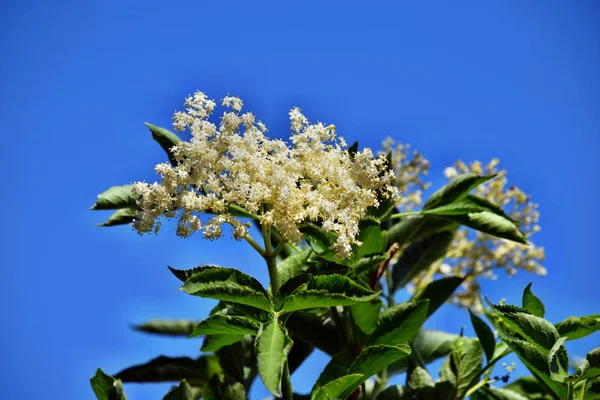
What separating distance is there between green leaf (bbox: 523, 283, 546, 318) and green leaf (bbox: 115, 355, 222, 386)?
3.92ft

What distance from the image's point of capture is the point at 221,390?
6.38 feet

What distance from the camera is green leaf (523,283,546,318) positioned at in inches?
63.9

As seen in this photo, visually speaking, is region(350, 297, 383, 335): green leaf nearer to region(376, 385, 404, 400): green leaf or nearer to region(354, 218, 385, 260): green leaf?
region(354, 218, 385, 260): green leaf

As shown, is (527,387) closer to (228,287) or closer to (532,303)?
(532,303)

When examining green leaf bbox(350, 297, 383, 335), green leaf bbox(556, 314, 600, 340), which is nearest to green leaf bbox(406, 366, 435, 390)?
green leaf bbox(350, 297, 383, 335)

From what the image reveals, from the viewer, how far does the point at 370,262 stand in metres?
1.85

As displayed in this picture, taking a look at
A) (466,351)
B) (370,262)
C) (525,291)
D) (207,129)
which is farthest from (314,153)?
(466,351)

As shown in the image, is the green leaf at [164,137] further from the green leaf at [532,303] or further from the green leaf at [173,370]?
the green leaf at [532,303]

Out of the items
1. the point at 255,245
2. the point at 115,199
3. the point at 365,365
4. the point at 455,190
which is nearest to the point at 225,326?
the point at 255,245

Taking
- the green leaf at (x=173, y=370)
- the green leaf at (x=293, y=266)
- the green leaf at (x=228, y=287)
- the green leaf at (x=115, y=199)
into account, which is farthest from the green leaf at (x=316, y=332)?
the green leaf at (x=228, y=287)

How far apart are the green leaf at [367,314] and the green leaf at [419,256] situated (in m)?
0.71

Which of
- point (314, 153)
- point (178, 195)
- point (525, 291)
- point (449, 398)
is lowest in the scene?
point (449, 398)

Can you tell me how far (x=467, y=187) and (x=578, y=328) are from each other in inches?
29.4

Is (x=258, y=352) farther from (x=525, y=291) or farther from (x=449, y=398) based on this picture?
(x=449, y=398)
